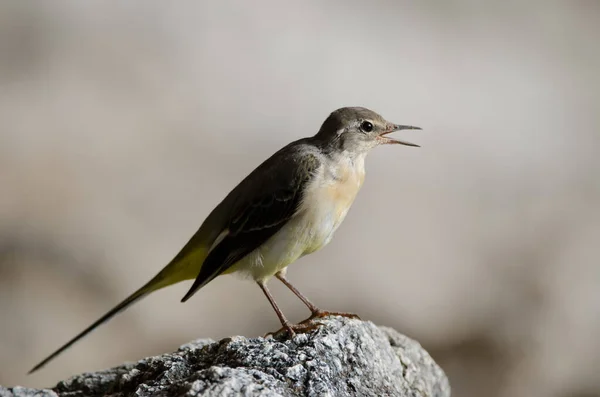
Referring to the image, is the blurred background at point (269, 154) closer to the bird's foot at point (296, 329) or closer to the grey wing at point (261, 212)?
the grey wing at point (261, 212)

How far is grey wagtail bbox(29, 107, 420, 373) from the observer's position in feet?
19.7

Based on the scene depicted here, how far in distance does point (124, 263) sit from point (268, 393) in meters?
6.81

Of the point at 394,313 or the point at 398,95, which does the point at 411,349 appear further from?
the point at 398,95

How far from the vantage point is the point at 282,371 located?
4613 mm

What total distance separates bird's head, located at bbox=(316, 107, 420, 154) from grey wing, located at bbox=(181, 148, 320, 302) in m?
0.28

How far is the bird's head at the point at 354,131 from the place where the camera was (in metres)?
6.41

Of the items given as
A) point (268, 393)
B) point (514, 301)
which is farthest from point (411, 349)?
point (514, 301)

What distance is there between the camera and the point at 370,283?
36.4 feet

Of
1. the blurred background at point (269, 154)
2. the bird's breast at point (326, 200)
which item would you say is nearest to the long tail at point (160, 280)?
the bird's breast at point (326, 200)

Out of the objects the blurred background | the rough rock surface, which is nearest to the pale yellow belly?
the rough rock surface

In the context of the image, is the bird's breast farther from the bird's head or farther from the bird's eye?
the bird's eye

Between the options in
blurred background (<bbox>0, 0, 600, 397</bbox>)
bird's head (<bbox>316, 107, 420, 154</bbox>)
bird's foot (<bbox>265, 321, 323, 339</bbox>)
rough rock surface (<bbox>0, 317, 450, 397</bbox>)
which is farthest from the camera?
blurred background (<bbox>0, 0, 600, 397</bbox>)

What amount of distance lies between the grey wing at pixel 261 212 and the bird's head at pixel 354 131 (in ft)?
0.91

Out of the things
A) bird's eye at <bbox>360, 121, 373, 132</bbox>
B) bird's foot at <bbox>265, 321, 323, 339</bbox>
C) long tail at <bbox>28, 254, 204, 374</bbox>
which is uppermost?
bird's eye at <bbox>360, 121, 373, 132</bbox>
